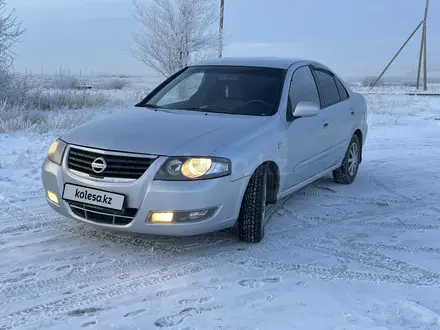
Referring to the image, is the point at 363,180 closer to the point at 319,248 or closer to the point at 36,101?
the point at 319,248

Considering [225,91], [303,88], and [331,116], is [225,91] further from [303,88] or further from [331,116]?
[331,116]

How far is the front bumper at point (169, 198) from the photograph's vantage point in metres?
3.35

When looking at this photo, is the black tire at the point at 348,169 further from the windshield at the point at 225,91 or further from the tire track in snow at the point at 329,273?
the tire track in snow at the point at 329,273

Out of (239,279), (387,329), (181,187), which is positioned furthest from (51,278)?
(387,329)

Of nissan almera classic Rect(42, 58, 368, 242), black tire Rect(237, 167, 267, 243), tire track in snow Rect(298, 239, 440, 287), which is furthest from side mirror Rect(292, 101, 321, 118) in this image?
tire track in snow Rect(298, 239, 440, 287)

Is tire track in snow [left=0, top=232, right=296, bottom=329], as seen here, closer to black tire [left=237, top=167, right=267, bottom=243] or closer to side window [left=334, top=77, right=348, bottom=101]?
black tire [left=237, top=167, right=267, bottom=243]

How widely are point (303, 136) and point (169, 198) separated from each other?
175cm

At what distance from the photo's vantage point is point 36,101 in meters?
14.6

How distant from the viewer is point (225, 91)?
4.73m

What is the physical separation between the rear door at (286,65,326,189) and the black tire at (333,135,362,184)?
879 mm

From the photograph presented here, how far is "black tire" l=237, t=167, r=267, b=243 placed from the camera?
3.80 meters

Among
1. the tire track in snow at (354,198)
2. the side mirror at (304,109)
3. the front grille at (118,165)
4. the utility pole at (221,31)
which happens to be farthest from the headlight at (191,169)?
the utility pole at (221,31)

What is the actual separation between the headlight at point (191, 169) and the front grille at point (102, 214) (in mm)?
351

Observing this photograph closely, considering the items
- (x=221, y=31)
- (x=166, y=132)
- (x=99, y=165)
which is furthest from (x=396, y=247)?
(x=221, y=31)
